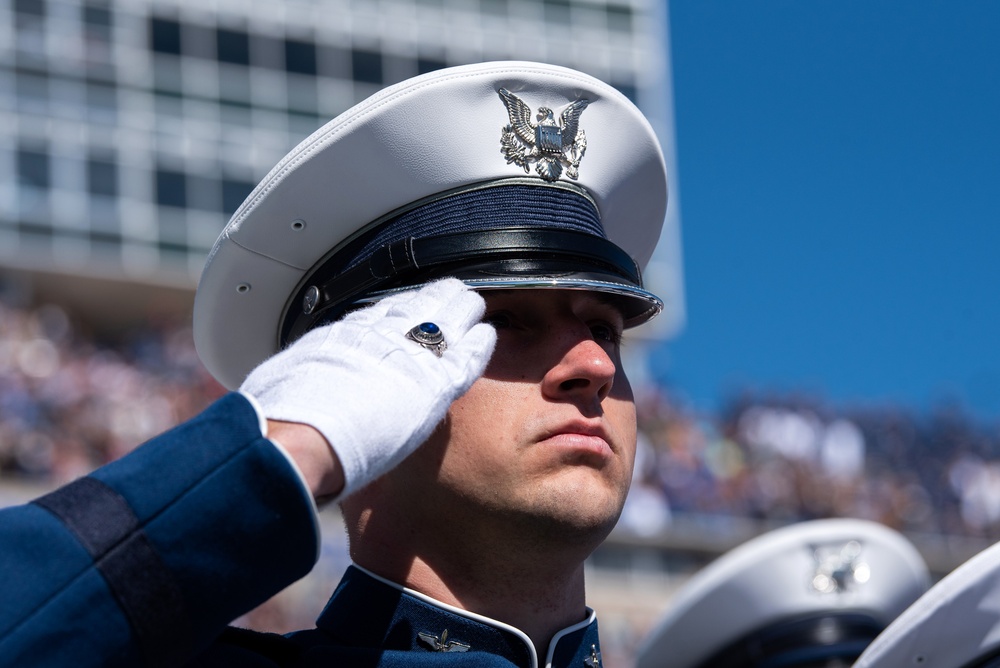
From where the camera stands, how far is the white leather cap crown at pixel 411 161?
8.34 ft

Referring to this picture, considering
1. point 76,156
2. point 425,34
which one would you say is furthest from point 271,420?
point 425,34

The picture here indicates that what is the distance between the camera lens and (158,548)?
5.61 feet

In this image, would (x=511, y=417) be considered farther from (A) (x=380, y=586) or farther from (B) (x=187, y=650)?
(B) (x=187, y=650)

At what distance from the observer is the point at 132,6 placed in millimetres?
29781

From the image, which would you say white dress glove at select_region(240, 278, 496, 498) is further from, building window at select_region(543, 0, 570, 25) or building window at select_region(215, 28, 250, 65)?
building window at select_region(543, 0, 570, 25)

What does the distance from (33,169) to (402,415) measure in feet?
89.3

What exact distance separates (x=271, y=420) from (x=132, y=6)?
1158 inches

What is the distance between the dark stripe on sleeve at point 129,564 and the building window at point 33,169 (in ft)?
88.9

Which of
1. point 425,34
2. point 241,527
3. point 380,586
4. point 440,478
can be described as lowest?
point 425,34

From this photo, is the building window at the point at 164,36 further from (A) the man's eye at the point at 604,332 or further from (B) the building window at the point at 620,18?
(A) the man's eye at the point at 604,332

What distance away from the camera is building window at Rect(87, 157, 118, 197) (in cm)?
2844

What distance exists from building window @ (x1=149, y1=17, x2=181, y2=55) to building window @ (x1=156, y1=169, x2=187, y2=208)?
244 centimetres

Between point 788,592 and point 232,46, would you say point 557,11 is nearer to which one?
point 232,46

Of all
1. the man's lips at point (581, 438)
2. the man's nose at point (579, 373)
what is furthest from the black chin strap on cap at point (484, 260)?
the man's lips at point (581, 438)
